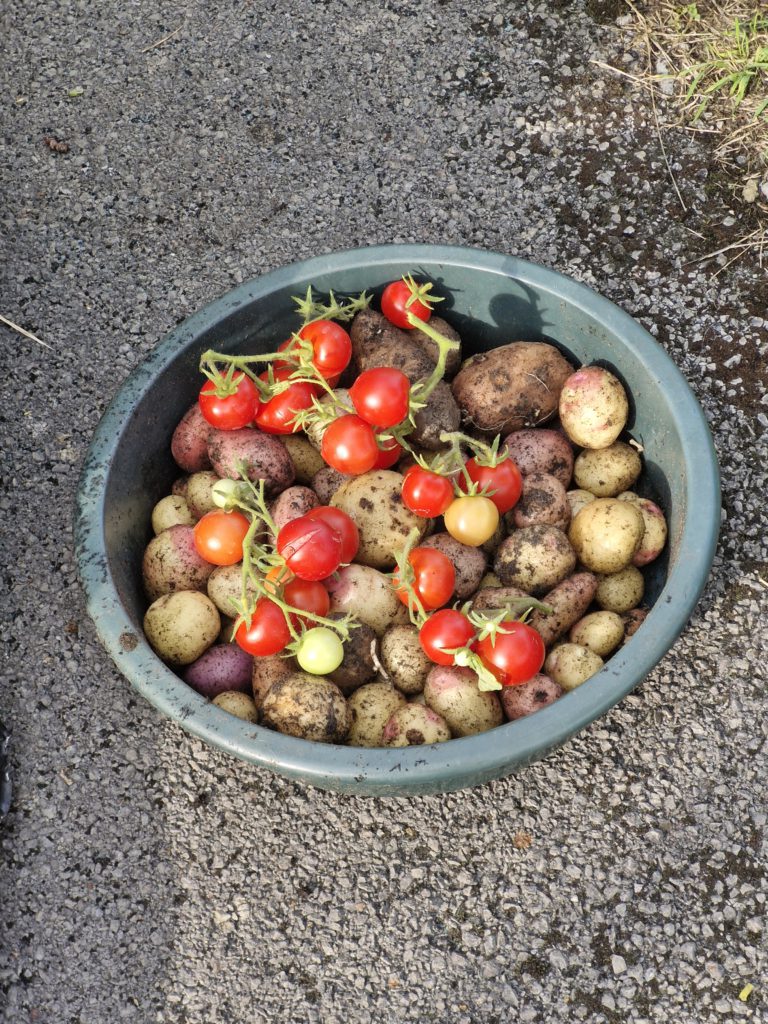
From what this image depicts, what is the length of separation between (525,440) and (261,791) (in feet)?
3.53

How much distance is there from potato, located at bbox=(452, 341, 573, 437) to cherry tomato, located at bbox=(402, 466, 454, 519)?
31 cm

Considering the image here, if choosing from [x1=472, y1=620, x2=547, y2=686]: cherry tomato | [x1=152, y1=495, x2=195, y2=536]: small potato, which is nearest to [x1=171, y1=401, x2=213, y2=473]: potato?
[x1=152, y1=495, x2=195, y2=536]: small potato

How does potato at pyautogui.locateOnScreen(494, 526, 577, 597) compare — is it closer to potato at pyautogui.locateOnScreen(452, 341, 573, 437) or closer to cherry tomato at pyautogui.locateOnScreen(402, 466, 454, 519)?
cherry tomato at pyautogui.locateOnScreen(402, 466, 454, 519)

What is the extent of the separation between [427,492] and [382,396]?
0.75 ft

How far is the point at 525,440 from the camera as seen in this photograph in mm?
2338

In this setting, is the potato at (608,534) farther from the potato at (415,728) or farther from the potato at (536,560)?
the potato at (415,728)

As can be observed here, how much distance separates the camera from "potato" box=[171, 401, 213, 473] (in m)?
2.37

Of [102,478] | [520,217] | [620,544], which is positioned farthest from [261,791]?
[520,217]

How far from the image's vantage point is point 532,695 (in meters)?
2.05

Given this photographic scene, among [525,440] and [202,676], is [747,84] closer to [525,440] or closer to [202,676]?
[525,440]

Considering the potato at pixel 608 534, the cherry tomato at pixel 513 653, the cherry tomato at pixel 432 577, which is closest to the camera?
the cherry tomato at pixel 513 653

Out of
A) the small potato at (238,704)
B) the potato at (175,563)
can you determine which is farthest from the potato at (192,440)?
the small potato at (238,704)

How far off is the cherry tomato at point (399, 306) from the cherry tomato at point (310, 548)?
0.66m

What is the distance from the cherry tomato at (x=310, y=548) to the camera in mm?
1950
